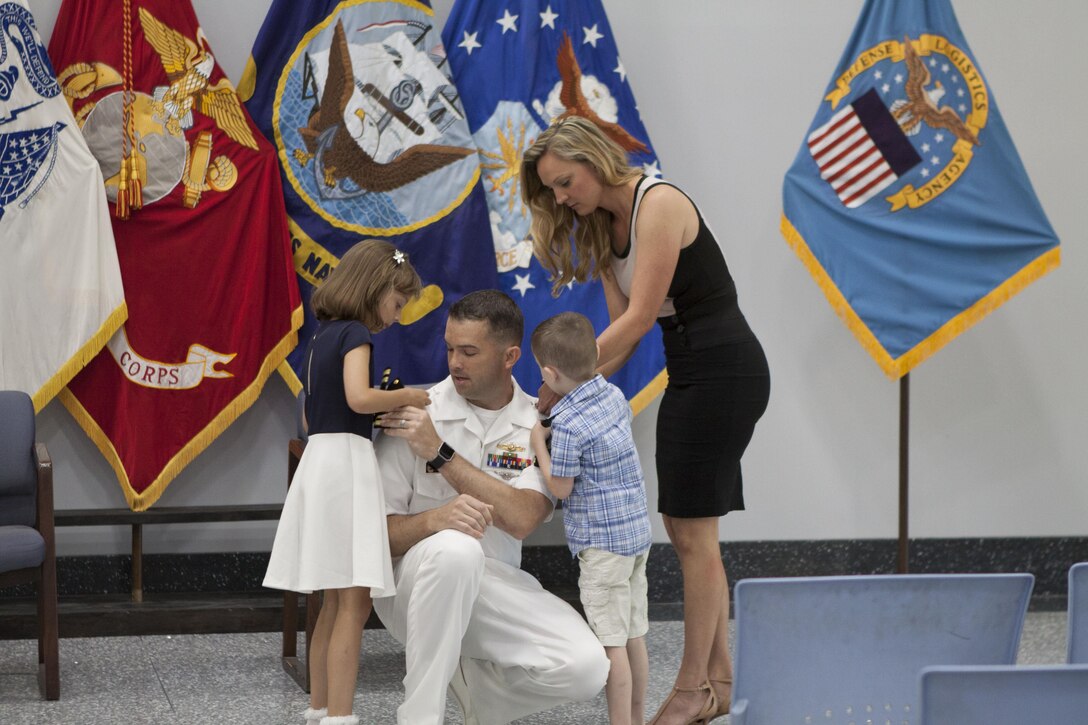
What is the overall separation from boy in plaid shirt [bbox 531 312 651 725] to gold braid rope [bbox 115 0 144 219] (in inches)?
72.1

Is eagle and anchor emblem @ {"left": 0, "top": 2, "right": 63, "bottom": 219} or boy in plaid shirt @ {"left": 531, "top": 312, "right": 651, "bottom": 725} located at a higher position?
eagle and anchor emblem @ {"left": 0, "top": 2, "right": 63, "bottom": 219}

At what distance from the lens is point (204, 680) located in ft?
12.1

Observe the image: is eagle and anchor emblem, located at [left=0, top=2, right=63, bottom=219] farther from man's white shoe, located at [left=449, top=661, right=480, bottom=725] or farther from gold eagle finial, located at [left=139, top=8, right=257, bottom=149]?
man's white shoe, located at [left=449, top=661, right=480, bottom=725]

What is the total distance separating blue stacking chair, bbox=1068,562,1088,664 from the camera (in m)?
1.89

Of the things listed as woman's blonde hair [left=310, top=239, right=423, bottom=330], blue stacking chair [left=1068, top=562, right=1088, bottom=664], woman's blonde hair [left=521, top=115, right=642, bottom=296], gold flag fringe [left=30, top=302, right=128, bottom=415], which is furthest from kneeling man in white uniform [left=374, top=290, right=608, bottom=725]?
gold flag fringe [left=30, top=302, right=128, bottom=415]

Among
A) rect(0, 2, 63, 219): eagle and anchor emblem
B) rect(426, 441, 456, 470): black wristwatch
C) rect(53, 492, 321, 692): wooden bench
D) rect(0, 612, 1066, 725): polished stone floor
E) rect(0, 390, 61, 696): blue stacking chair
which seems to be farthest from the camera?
rect(53, 492, 321, 692): wooden bench

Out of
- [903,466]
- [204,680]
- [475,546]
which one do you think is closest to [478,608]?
[475,546]

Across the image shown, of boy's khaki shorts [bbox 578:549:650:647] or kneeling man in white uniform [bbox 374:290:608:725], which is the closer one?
kneeling man in white uniform [bbox 374:290:608:725]

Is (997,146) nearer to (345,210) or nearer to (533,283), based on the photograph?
(533,283)

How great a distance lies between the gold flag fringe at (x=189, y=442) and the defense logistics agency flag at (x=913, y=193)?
184 cm

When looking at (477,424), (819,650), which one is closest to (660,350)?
(477,424)

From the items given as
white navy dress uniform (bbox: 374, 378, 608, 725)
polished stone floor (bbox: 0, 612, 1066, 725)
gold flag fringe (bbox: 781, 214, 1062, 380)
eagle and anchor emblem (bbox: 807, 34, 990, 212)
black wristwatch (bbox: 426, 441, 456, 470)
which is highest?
eagle and anchor emblem (bbox: 807, 34, 990, 212)

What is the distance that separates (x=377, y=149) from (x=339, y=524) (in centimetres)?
179

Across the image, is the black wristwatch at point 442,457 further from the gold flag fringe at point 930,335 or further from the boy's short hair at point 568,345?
the gold flag fringe at point 930,335
